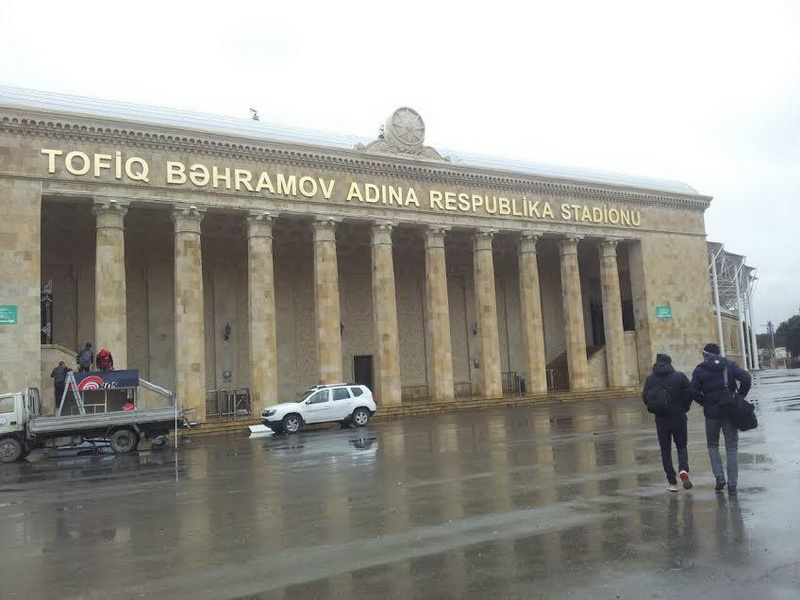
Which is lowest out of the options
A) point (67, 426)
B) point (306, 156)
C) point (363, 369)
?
point (67, 426)

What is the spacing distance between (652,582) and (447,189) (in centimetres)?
2675

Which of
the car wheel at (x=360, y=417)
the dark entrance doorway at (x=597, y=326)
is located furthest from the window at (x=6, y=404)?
the dark entrance doorway at (x=597, y=326)

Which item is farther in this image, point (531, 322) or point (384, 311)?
point (531, 322)

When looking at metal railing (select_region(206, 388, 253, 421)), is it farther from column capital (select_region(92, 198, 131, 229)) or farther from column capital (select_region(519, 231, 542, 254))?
column capital (select_region(519, 231, 542, 254))

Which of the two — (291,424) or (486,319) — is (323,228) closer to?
(486,319)

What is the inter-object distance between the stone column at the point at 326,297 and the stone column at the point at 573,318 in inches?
495

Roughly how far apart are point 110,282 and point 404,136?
541 inches

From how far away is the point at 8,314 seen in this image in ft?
71.2

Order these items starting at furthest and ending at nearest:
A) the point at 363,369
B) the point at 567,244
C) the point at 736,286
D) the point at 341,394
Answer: the point at 736,286, the point at 363,369, the point at 567,244, the point at 341,394

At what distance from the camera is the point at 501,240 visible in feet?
116

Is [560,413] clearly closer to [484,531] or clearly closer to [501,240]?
[501,240]

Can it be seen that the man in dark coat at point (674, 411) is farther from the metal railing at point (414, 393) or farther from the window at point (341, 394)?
the metal railing at point (414, 393)

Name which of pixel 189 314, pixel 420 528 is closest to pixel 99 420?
pixel 189 314

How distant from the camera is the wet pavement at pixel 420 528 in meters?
4.95
